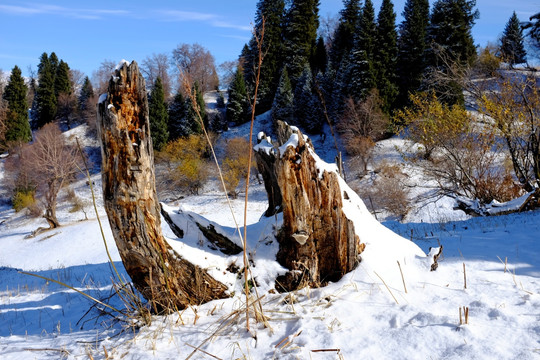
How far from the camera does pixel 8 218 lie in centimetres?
2930

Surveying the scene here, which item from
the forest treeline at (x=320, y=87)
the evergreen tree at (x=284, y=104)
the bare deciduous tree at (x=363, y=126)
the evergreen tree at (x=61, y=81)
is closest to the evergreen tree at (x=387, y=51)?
the forest treeline at (x=320, y=87)

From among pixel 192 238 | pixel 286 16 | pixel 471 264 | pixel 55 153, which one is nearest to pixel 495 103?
pixel 471 264

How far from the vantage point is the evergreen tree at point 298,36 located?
42.9 m

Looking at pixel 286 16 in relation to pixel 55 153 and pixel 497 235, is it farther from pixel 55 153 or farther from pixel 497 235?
pixel 497 235

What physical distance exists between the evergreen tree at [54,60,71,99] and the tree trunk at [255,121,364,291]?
55.7 meters

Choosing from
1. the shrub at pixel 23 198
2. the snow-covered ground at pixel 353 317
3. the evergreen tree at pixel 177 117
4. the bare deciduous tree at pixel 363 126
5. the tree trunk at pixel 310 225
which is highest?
the evergreen tree at pixel 177 117

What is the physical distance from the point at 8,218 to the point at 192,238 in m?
34.8

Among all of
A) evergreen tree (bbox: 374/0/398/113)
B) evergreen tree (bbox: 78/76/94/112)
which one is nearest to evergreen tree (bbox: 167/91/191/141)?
evergreen tree (bbox: 78/76/94/112)

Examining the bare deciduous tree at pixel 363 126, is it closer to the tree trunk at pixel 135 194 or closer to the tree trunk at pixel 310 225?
the tree trunk at pixel 310 225

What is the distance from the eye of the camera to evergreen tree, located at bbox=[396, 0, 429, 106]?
3231 centimetres

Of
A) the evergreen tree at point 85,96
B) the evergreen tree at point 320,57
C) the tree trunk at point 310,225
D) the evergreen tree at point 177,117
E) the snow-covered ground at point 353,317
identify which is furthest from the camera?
the evergreen tree at point 85,96

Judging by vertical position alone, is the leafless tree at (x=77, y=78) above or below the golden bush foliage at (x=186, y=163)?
above

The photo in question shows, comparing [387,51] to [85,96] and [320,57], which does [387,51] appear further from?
[85,96]

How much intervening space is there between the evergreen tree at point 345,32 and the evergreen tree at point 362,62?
798cm
